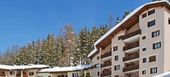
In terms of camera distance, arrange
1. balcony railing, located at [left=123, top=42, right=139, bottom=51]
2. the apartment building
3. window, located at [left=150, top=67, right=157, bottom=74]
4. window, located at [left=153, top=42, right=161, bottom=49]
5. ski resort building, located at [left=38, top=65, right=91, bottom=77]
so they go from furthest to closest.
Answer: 1. ski resort building, located at [left=38, top=65, right=91, bottom=77]
2. balcony railing, located at [left=123, top=42, right=139, bottom=51]
3. window, located at [left=153, top=42, right=161, bottom=49]
4. the apartment building
5. window, located at [left=150, top=67, right=157, bottom=74]

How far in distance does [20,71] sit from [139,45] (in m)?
39.9

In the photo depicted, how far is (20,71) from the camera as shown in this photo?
8988cm

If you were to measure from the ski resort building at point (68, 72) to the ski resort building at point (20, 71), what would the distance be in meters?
1.75

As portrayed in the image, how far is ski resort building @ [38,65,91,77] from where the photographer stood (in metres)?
80.1

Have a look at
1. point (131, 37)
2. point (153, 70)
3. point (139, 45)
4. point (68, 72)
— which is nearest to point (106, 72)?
point (131, 37)

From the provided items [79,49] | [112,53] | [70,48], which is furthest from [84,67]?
[70,48]

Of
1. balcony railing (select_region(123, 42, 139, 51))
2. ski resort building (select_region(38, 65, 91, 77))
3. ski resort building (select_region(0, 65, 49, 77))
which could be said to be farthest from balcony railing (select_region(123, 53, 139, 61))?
ski resort building (select_region(0, 65, 49, 77))

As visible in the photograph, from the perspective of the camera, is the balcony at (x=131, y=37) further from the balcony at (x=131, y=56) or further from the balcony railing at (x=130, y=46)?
the balcony at (x=131, y=56)

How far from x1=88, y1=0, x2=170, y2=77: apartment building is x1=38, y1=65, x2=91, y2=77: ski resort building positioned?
7.31m

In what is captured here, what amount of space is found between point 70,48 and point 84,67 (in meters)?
28.8

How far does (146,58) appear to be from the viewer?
56.7 meters

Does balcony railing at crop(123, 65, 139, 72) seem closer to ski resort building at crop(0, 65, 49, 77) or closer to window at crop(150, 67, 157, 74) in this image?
window at crop(150, 67, 157, 74)

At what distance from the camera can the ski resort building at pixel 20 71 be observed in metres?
87.6

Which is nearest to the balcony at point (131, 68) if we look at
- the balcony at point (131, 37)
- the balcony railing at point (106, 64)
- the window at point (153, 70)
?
the window at point (153, 70)
